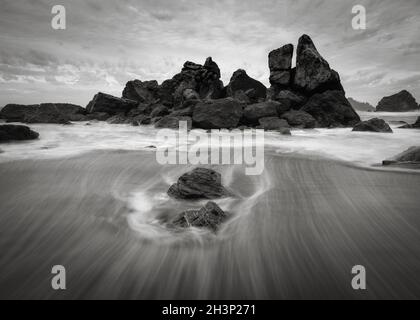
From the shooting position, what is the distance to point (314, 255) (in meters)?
2.21

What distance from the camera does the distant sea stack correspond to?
3781 centimetres

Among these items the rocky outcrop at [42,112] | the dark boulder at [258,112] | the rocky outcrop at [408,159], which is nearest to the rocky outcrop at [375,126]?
the dark boulder at [258,112]

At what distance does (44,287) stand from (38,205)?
1.63 meters

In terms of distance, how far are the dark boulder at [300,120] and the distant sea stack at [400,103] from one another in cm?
3465

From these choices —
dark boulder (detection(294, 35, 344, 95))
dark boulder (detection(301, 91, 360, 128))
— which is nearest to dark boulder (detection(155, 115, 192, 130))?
dark boulder (detection(301, 91, 360, 128))

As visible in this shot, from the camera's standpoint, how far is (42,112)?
1628 cm

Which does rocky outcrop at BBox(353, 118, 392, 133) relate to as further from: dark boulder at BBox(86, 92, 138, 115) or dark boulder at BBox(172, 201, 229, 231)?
dark boulder at BBox(86, 92, 138, 115)

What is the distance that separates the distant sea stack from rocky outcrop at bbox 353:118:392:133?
35106mm

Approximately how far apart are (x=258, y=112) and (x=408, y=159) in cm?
760

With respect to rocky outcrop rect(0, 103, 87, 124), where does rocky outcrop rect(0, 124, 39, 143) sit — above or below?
below
